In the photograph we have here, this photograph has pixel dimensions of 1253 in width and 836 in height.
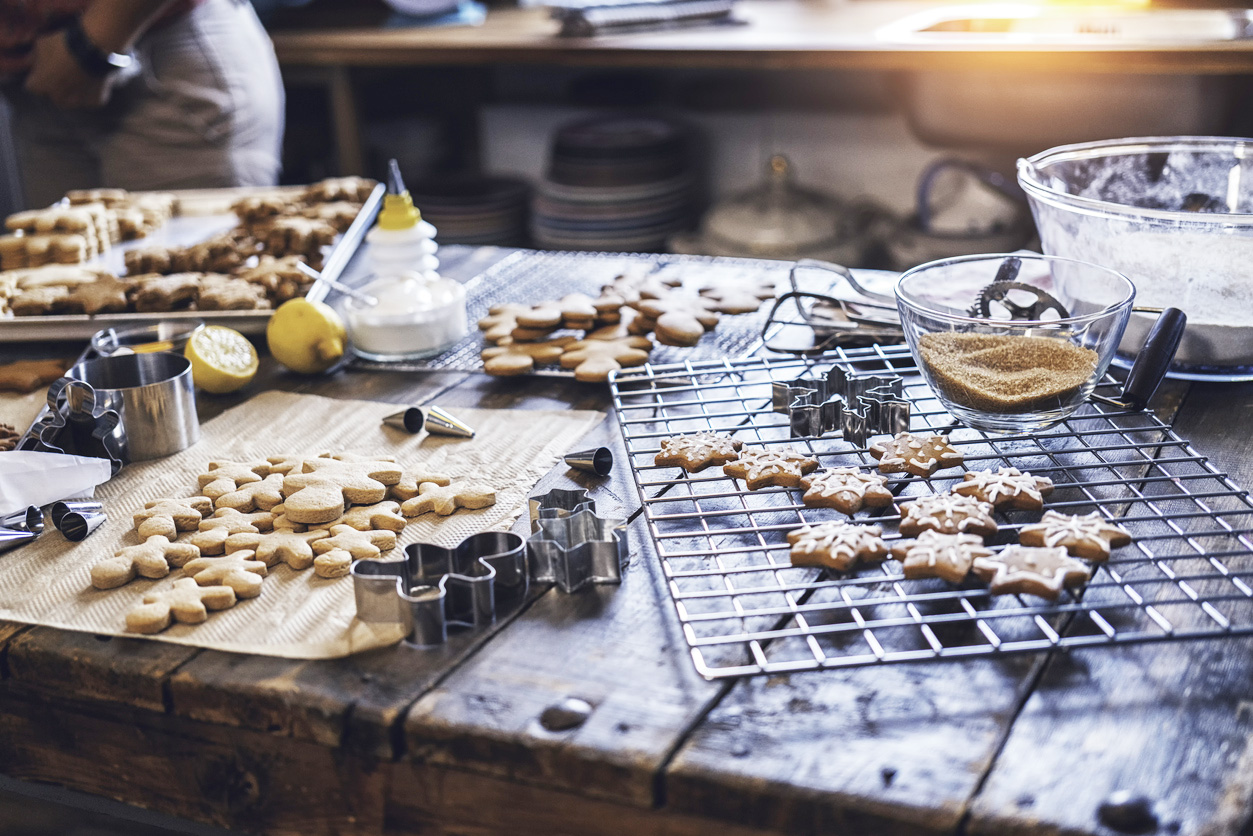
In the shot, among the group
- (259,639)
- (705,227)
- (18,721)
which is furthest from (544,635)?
(705,227)

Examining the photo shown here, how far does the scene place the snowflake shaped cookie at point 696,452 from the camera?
1.06m

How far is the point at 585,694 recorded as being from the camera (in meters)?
0.78

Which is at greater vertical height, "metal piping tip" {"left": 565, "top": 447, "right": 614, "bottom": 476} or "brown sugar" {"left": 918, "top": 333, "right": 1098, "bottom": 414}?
"brown sugar" {"left": 918, "top": 333, "right": 1098, "bottom": 414}

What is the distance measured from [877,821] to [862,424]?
0.51 metres

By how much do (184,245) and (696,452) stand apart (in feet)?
3.78

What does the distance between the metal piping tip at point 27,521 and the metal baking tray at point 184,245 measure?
50cm

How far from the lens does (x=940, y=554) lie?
863 mm

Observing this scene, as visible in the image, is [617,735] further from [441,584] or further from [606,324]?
[606,324]

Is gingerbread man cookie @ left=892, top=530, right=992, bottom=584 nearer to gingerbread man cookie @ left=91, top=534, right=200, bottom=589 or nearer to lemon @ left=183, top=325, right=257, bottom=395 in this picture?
gingerbread man cookie @ left=91, top=534, right=200, bottom=589

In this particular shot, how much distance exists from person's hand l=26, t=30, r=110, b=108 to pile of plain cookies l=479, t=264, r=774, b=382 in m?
1.07

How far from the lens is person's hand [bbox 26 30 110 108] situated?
203cm

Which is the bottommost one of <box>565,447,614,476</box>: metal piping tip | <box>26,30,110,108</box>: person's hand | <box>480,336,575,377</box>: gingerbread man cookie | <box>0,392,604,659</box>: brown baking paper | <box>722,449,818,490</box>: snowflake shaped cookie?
<box>0,392,604,659</box>: brown baking paper

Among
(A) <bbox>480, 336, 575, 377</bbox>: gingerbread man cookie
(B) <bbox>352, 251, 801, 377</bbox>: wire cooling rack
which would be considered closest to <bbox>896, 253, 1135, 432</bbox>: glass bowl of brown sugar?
(B) <bbox>352, 251, 801, 377</bbox>: wire cooling rack

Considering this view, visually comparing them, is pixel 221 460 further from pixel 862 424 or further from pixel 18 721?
pixel 862 424
